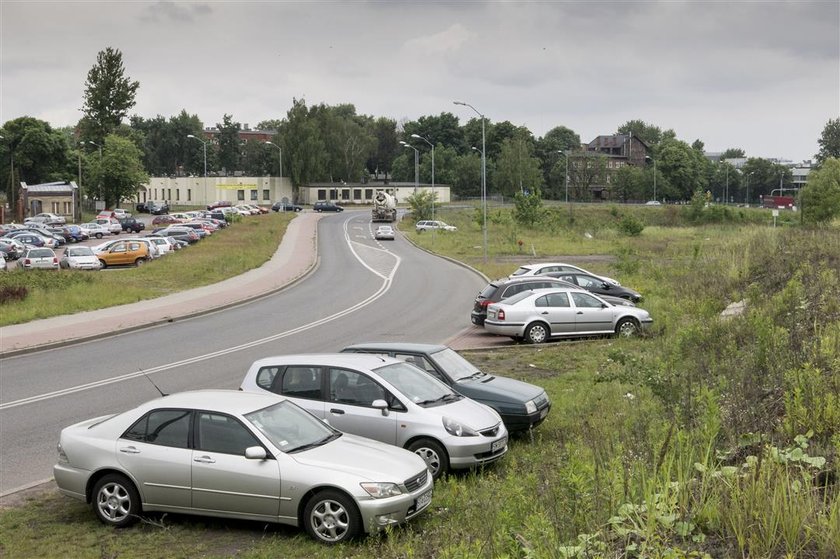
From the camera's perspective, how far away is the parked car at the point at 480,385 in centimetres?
1233

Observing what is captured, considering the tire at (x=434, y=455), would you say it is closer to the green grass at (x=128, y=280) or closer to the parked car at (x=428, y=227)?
the green grass at (x=128, y=280)

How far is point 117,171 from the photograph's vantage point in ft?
326

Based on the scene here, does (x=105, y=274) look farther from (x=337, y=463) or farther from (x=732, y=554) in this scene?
(x=732, y=554)

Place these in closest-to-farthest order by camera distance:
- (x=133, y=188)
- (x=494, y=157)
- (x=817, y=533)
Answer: (x=817, y=533)
(x=133, y=188)
(x=494, y=157)

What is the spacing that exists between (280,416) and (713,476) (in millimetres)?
5159

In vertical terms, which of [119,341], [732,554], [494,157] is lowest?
[119,341]

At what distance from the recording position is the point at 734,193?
153 meters

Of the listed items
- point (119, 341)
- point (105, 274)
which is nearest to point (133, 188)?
point (105, 274)

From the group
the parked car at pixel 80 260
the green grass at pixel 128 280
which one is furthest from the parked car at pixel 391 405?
the parked car at pixel 80 260

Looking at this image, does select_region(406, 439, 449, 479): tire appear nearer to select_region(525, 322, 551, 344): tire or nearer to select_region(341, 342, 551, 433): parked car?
select_region(341, 342, 551, 433): parked car

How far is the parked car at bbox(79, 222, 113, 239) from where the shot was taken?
231 feet

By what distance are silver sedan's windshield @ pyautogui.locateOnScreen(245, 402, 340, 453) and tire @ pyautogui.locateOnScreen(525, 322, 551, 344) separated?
13.0 meters

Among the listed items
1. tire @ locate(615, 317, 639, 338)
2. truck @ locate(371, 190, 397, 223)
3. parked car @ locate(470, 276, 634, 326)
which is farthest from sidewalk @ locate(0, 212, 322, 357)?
truck @ locate(371, 190, 397, 223)

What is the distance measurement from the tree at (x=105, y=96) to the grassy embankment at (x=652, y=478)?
104 metres
